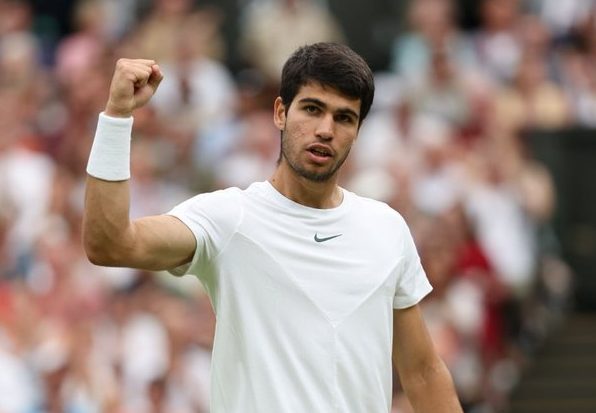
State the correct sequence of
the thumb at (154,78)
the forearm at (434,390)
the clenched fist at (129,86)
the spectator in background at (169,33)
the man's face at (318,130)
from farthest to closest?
1. the spectator in background at (169,33)
2. the forearm at (434,390)
3. the man's face at (318,130)
4. the thumb at (154,78)
5. the clenched fist at (129,86)

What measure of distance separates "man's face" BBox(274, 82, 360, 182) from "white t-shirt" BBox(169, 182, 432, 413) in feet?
0.59

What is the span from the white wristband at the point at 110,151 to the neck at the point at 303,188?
0.73 metres

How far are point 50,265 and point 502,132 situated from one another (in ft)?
14.9

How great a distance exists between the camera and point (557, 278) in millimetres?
13258

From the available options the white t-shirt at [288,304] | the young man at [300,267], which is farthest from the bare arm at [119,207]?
the white t-shirt at [288,304]

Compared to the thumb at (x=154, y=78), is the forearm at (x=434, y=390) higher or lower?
lower

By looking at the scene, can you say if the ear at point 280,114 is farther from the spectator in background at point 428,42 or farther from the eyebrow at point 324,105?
the spectator in background at point 428,42

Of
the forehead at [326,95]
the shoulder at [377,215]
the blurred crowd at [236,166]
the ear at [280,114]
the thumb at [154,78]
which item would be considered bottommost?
the blurred crowd at [236,166]

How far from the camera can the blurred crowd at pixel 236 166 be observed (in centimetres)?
941

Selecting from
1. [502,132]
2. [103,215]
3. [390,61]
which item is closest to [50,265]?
[502,132]

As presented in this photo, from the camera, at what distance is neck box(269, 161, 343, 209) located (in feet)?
16.7

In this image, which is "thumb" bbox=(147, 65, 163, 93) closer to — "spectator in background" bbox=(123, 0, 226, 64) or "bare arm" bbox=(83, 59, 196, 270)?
"bare arm" bbox=(83, 59, 196, 270)

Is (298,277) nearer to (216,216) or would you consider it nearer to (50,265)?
(216,216)

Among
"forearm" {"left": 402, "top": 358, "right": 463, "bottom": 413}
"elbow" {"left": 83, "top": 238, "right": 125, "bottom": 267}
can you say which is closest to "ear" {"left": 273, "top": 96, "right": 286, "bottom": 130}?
"elbow" {"left": 83, "top": 238, "right": 125, "bottom": 267}
